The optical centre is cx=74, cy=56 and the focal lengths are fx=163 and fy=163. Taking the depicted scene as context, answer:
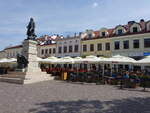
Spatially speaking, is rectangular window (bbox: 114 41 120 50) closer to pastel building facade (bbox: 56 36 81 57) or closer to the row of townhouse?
the row of townhouse

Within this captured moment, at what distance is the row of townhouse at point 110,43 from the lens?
2805cm

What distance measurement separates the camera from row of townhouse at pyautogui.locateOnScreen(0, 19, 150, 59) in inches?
1104

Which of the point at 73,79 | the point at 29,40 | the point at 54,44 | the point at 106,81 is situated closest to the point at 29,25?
the point at 29,40

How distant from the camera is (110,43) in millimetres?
31469

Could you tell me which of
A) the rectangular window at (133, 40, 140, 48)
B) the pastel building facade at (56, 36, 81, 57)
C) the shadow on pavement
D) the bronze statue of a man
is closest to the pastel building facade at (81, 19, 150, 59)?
the rectangular window at (133, 40, 140, 48)

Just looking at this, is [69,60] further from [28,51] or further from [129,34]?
[129,34]

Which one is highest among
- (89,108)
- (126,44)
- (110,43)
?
(110,43)

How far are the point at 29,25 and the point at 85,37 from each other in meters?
18.1

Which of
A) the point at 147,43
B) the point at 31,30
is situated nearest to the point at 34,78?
the point at 31,30

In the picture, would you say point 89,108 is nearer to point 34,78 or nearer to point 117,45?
point 34,78

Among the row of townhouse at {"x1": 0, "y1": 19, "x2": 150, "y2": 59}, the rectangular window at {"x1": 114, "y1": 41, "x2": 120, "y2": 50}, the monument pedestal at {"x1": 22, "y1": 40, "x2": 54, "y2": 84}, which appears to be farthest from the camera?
the rectangular window at {"x1": 114, "y1": 41, "x2": 120, "y2": 50}

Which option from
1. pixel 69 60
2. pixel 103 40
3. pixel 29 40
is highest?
pixel 103 40

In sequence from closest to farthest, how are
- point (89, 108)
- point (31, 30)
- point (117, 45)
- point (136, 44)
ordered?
point (89, 108) < point (31, 30) < point (136, 44) < point (117, 45)

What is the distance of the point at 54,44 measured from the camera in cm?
4109
